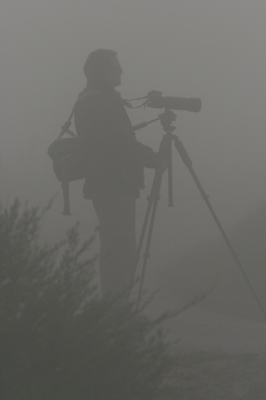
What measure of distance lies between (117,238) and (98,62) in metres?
1.26

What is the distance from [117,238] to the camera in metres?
5.38

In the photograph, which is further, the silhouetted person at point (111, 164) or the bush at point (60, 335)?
the silhouetted person at point (111, 164)

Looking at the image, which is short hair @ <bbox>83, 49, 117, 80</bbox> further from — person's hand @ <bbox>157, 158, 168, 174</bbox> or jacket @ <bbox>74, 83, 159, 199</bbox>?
person's hand @ <bbox>157, 158, 168, 174</bbox>

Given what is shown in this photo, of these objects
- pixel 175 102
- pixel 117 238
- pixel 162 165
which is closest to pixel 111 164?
pixel 162 165

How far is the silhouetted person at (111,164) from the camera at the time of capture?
529 cm

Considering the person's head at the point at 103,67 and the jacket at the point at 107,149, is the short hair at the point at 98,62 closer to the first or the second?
→ the person's head at the point at 103,67

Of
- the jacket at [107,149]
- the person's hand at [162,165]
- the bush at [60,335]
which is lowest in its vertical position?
the bush at [60,335]

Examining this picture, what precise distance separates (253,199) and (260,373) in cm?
1618

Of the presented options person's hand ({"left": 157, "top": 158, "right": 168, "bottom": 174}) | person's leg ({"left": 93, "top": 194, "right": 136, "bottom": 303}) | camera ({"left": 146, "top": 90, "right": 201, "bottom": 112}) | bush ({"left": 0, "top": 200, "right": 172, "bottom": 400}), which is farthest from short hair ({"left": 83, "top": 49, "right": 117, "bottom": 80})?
bush ({"left": 0, "top": 200, "right": 172, "bottom": 400})

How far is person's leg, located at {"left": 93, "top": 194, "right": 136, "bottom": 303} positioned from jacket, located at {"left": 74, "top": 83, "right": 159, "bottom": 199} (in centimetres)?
9

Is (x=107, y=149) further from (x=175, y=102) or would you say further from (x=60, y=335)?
(x=60, y=335)

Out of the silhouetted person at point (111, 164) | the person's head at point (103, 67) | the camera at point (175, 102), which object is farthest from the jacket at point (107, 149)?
the camera at point (175, 102)

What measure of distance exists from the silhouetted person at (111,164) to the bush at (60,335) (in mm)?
2342

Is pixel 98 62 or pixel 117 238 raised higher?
pixel 98 62
